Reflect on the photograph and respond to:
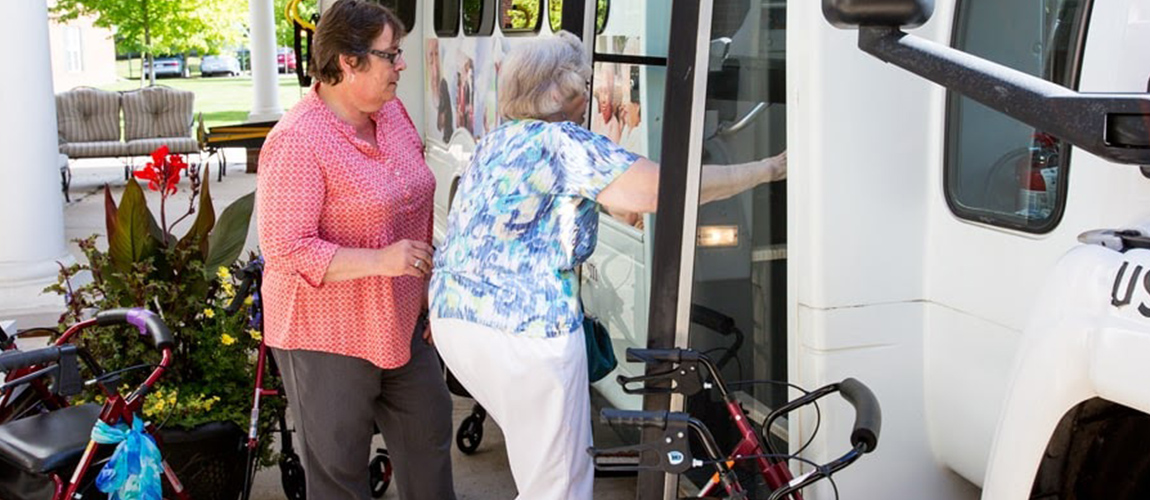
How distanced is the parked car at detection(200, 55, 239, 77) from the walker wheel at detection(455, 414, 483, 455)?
4969cm

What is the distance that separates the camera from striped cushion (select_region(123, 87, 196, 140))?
15.8m

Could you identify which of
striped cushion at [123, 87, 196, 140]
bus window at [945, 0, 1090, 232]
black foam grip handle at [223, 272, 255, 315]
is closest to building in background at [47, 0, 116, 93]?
striped cushion at [123, 87, 196, 140]

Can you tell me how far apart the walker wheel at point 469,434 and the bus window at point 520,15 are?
1.73m

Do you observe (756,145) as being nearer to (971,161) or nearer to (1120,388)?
(971,161)

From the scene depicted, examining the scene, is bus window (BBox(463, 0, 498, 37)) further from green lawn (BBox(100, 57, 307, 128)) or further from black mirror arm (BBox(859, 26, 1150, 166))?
green lawn (BBox(100, 57, 307, 128))

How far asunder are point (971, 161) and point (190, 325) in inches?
117

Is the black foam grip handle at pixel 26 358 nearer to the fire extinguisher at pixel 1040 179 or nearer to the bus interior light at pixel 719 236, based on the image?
the bus interior light at pixel 719 236

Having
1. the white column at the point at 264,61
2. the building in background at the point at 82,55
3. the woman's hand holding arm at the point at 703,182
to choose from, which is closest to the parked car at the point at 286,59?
the building in background at the point at 82,55

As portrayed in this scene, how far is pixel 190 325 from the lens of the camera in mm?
4812

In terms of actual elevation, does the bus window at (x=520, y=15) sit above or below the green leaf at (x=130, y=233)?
above

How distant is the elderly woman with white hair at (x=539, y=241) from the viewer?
10.8ft

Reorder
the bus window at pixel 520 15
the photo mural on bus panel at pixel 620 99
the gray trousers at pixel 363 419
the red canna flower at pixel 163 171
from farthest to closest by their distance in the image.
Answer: the bus window at pixel 520 15 → the red canna flower at pixel 163 171 → the photo mural on bus panel at pixel 620 99 → the gray trousers at pixel 363 419

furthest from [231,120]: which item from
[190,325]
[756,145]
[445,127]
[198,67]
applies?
[198,67]

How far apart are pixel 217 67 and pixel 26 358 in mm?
52170
